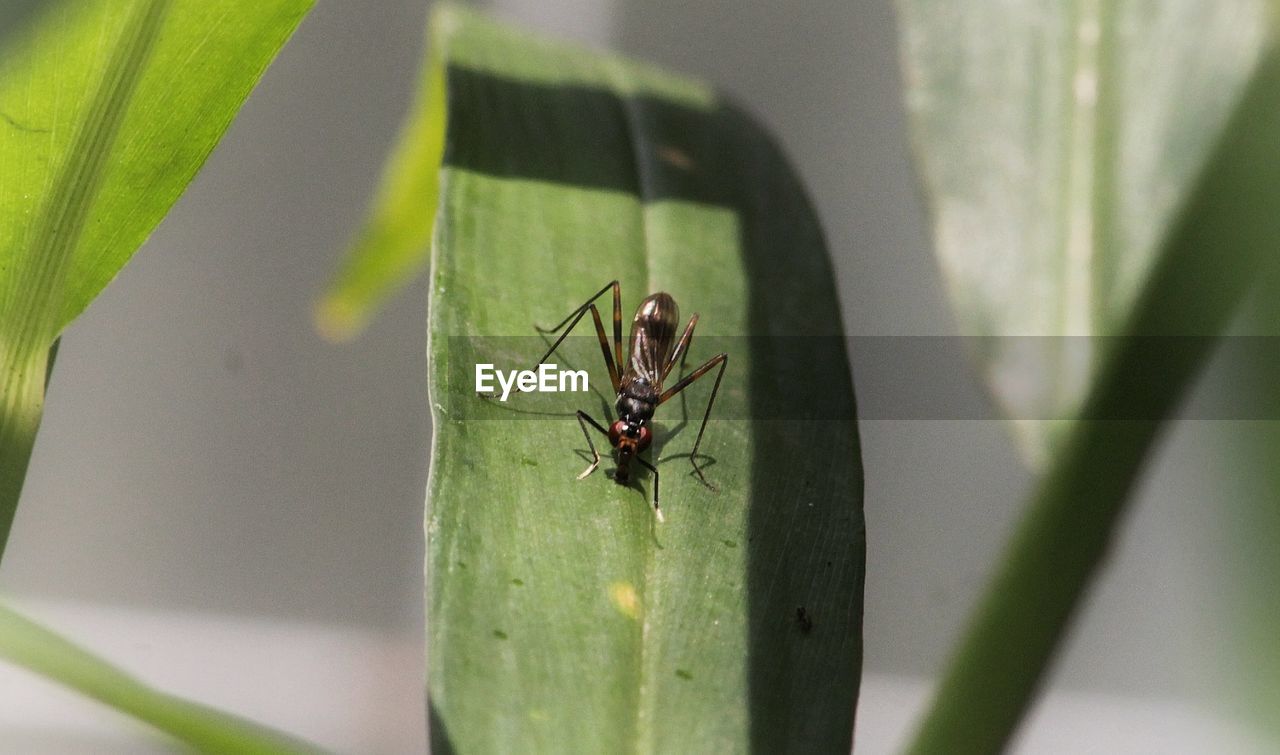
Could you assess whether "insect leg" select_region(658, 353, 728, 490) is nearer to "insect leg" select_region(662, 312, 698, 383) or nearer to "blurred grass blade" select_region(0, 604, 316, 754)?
"insect leg" select_region(662, 312, 698, 383)

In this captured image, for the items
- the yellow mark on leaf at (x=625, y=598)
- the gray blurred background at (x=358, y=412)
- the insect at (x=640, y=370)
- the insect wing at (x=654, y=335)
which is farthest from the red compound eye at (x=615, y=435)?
the gray blurred background at (x=358, y=412)

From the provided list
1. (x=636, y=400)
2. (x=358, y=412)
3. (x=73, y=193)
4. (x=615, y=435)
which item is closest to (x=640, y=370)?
(x=636, y=400)

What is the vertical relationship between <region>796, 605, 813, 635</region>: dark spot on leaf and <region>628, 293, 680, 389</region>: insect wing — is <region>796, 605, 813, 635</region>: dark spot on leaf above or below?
below

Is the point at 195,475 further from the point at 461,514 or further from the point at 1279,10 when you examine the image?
the point at 1279,10

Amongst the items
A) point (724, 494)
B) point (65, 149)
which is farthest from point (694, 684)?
point (65, 149)

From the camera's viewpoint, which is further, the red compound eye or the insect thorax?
the insect thorax

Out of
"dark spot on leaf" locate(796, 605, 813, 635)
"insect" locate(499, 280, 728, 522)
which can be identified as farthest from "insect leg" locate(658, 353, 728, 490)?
"dark spot on leaf" locate(796, 605, 813, 635)
